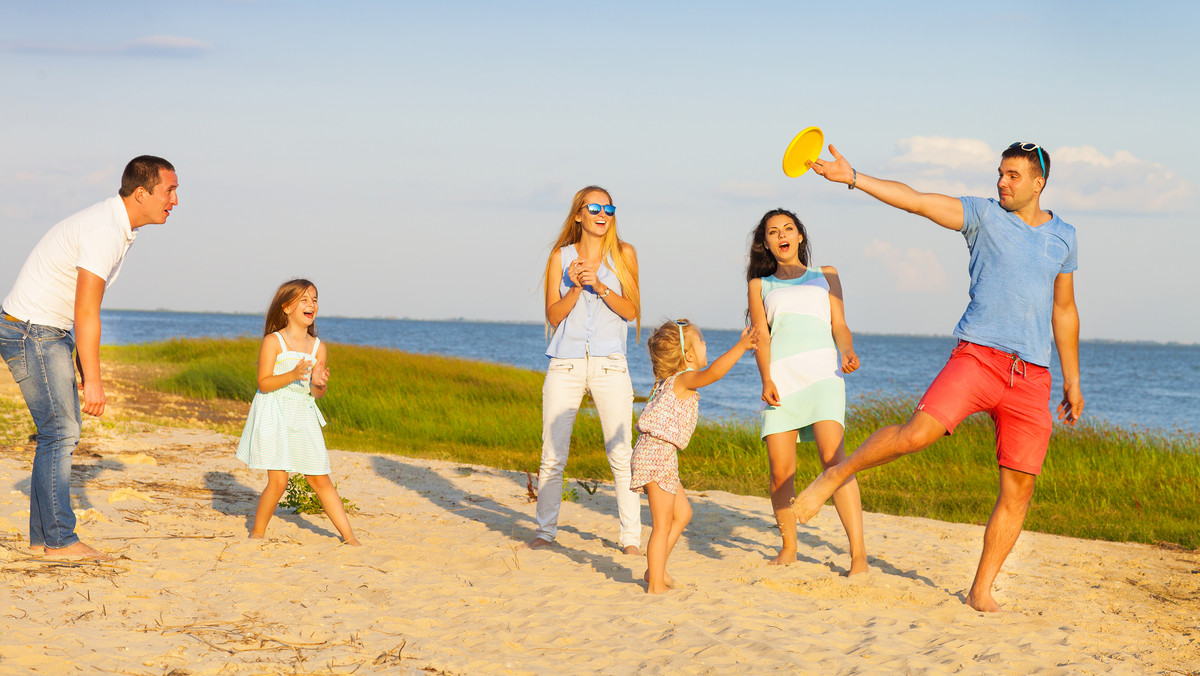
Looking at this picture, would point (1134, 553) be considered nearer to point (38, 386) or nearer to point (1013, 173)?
point (1013, 173)

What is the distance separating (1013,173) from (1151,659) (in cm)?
237

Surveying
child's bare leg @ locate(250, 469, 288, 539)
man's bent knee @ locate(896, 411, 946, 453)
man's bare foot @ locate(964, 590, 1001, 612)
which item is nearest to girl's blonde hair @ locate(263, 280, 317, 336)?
child's bare leg @ locate(250, 469, 288, 539)

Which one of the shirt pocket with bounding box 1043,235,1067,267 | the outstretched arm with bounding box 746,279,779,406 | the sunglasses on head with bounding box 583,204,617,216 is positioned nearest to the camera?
the shirt pocket with bounding box 1043,235,1067,267

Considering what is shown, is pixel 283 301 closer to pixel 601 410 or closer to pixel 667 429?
pixel 601 410

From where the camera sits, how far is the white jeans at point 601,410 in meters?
5.77

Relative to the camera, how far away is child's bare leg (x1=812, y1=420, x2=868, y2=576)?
5.24 meters

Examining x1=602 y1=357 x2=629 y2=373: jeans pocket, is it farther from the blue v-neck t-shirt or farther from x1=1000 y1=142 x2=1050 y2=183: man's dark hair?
x1=1000 y1=142 x2=1050 y2=183: man's dark hair

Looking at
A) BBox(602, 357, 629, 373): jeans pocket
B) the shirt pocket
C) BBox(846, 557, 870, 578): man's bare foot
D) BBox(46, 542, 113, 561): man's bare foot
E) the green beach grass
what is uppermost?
the shirt pocket

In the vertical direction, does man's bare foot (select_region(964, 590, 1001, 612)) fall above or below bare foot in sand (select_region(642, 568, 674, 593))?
above

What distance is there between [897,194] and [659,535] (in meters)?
2.15

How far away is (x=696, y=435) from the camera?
43.5 ft

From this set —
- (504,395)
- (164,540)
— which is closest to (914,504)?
(164,540)

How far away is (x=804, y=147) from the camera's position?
464 cm

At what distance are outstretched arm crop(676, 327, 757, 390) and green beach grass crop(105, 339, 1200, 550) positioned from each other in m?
4.56
